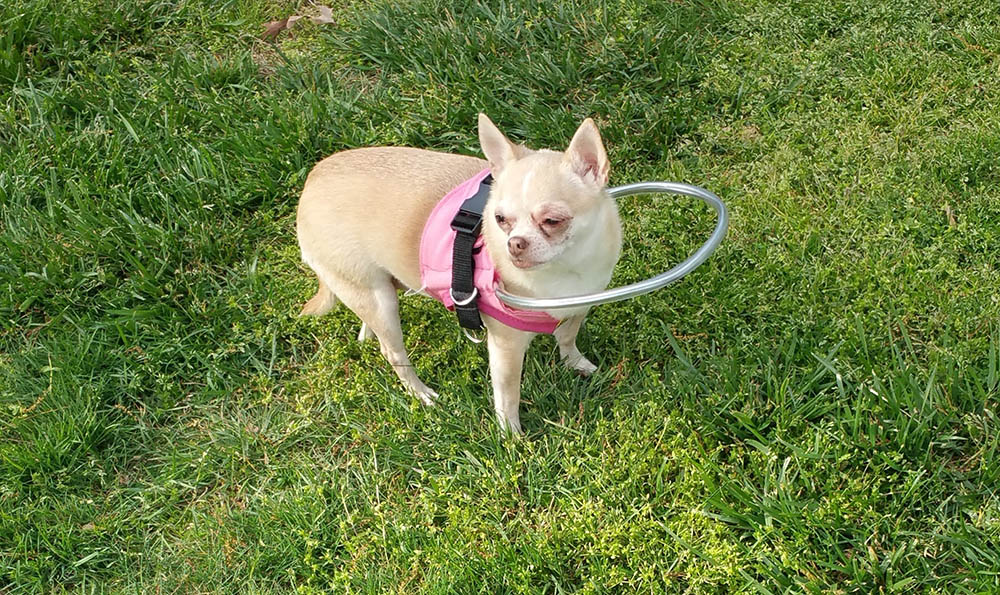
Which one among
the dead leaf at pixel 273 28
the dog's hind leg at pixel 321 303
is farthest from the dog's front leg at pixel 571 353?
the dead leaf at pixel 273 28

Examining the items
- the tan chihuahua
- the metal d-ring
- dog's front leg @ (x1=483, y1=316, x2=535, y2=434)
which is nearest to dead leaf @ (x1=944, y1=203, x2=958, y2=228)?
the metal d-ring

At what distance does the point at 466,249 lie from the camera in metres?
2.89

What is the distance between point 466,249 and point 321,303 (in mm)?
946

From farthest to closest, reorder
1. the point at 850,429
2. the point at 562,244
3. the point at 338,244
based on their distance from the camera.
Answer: the point at 338,244 < the point at 850,429 < the point at 562,244

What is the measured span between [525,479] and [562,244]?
37.9 inches

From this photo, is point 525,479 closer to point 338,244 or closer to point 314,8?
point 338,244

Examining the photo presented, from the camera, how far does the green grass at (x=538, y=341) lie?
288 centimetres

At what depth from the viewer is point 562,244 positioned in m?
2.68

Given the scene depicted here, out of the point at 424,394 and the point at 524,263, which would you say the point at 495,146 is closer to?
the point at 524,263

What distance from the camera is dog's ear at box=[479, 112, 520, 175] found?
280 centimetres

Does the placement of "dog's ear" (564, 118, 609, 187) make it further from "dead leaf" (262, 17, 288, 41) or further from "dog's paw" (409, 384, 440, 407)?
"dead leaf" (262, 17, 288, 41)

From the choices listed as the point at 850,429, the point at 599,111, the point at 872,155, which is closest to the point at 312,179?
the point at 599,111

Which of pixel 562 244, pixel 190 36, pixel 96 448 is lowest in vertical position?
pixel 96 448

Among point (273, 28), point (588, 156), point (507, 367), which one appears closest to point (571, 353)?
point (507, 367)
